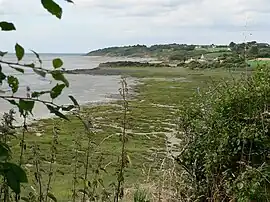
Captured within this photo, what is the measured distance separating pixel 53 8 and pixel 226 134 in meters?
6.45

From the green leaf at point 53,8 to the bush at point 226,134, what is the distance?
530cm

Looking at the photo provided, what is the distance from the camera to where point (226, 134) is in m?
7.23

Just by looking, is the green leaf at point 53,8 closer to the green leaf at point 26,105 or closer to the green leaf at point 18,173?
the green leaf at point 26,105

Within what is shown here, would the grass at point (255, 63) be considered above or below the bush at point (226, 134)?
above

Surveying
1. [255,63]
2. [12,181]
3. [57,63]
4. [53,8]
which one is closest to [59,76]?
[57,63]

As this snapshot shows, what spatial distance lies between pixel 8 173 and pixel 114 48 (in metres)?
174

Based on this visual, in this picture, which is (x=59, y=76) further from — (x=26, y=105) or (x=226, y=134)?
(x=226, y=134)

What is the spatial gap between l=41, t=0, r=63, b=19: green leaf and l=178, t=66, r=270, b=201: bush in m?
5.30

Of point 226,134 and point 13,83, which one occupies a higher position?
point 13,83

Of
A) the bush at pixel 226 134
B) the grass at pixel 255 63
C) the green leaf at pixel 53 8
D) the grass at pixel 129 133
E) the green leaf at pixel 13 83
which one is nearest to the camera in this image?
the green leaf at pixel 53 8

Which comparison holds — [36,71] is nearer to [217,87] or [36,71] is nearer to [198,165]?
[198,165]

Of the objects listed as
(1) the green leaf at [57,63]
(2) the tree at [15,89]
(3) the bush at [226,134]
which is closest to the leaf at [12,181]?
(2) the tree at [15,89]

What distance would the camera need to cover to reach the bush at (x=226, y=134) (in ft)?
22.3

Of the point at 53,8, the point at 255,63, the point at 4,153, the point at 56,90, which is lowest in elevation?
the point at 255,63
